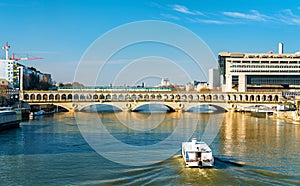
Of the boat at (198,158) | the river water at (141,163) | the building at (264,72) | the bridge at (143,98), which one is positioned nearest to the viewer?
the river water at (141,163)

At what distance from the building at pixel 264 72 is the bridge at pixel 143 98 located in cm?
463

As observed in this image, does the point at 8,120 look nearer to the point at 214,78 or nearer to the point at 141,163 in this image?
the point at 141,163

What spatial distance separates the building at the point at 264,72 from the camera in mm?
79125

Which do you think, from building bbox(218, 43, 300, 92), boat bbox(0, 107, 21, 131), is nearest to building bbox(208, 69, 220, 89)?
building bbox(218, 43, 300, 92)

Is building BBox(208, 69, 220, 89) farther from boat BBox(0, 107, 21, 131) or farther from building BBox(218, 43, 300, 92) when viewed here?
boat BBox(0, 107, 21, 131)

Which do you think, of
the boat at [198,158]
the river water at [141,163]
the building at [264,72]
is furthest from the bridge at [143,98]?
the boat at [198,158]

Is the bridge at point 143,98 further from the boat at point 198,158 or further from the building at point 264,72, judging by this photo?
the boat at point 198,158

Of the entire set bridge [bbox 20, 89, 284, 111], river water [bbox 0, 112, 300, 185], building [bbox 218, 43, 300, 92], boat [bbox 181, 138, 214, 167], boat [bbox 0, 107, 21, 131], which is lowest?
river water [bbox 0, 112, 300, 185]

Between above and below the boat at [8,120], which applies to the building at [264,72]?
above

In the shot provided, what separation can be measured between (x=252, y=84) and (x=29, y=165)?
67.6 meters

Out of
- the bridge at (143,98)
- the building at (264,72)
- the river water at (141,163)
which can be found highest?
the building at (264,72)

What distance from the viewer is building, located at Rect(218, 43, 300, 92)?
79125 mm

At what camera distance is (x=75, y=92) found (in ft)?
236

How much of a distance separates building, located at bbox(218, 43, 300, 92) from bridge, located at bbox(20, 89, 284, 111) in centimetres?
463
